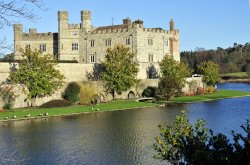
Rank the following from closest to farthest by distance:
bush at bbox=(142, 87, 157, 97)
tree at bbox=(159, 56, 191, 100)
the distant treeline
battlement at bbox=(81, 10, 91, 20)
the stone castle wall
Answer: the stone castle wall → tree at bbox=(159, 56, 191, 100) → bush at bbox=(142, 87, 157, 97) → battlement at bbox=(81, 10, 91, 20) → the distant treeline

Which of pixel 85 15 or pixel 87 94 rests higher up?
pixel 85 15

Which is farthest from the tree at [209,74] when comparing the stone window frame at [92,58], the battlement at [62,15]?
the battlement at [62,15]

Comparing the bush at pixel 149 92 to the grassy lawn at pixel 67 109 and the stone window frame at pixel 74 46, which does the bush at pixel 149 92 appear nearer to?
the grassy lawn at pixel 67 109

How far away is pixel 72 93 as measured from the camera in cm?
4653

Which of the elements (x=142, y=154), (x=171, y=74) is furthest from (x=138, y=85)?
(x=142, y=154)

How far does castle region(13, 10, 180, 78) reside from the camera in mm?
56594

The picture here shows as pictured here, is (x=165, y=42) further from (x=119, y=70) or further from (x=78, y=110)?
(x=78, y=110)

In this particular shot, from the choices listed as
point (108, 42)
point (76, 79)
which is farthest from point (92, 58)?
point (76, 79)

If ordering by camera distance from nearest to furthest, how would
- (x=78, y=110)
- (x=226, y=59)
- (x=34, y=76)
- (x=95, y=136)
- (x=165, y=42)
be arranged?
(x=95, y=136), (x=78, y=110), (x=34, y=76), (x=165, y=42), (x=226, y=59)

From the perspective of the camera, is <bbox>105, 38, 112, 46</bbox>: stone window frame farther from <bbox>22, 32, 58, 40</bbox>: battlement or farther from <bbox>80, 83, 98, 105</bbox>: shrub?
<bbox>80, 83, 98, 105</bbox>: shrub

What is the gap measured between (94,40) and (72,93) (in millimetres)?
13934

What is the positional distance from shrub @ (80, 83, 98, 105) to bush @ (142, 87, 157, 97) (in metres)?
8.99

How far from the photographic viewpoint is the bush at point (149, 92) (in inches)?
2159

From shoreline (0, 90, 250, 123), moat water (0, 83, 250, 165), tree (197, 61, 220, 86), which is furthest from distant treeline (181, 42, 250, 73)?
moat water (0, 83, 250, 165)
